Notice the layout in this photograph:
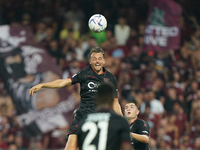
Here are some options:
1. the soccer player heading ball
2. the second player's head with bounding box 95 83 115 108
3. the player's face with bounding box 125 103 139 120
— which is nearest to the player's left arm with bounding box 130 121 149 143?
the player's face with bounding box 125 103 139 120

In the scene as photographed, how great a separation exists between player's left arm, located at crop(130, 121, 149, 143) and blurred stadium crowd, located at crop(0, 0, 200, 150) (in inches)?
205

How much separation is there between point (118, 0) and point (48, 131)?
7587 mm

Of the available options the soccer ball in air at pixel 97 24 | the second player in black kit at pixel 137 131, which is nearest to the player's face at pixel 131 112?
the second player in black kit at pixel 137 131

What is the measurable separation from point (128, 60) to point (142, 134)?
8.34 m

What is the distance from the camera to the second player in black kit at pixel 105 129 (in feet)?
17.5

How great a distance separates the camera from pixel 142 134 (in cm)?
793

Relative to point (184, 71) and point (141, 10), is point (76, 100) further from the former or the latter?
point (141, 10)

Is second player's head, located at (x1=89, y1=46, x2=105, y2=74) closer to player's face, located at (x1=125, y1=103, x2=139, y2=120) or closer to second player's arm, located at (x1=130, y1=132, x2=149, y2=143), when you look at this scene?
player's face, located at (x1=125, y1=103, x2=139, y2=120)

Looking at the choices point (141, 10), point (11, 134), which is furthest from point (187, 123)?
point (141, 10)

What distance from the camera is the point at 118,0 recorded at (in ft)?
65.1

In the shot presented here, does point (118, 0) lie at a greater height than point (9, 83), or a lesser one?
greater

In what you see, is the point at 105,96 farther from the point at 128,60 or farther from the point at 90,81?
the point at 128,60

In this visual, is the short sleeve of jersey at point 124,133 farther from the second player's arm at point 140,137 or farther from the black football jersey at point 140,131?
the black football jersey at point 140,131

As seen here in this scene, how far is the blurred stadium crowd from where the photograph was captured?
14.2m
